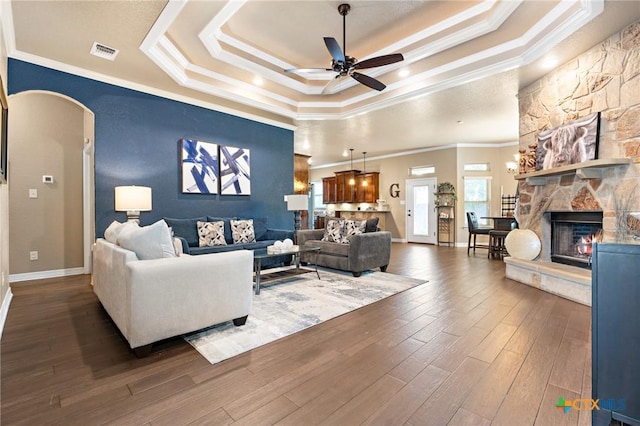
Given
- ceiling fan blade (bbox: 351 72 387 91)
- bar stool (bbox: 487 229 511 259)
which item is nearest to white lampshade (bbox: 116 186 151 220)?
ceiling fan blade (bbox: 351 72 387 91)

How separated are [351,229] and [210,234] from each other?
7.39 ft

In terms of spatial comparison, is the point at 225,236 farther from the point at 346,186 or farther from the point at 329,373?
the point at 346,186

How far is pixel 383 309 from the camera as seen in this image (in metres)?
3.02

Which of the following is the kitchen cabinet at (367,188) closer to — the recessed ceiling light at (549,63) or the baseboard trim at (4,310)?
the recessed ceiling light at (549,63)

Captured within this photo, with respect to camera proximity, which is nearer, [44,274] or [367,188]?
[44,274]

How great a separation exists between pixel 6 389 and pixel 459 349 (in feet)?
9.34

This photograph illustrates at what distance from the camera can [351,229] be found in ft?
16.1

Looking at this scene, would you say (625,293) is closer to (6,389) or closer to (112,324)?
(6,389)

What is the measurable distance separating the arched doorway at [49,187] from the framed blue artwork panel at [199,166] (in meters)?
1.22

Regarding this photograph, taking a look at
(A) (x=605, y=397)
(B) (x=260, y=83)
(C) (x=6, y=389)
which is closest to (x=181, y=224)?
(B) (x=260, y=83)

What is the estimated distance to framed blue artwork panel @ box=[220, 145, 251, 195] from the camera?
17.4 ft

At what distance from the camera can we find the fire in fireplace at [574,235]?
354cm

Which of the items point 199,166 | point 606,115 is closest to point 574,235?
point 606,115

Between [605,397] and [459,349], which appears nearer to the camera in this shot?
[605,397]
